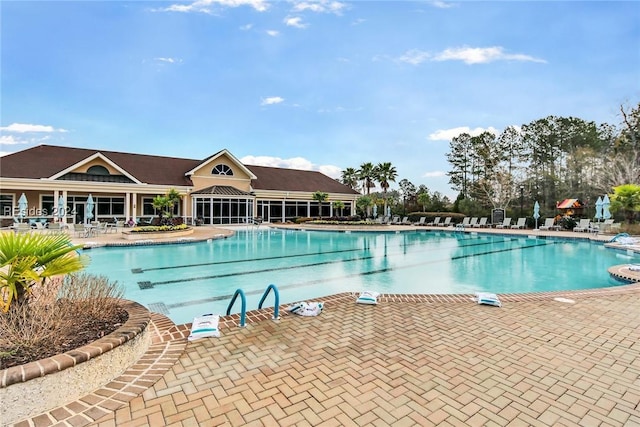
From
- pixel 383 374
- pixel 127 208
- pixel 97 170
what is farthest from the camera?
pixel 127 208

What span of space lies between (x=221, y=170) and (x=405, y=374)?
2900 centimetres

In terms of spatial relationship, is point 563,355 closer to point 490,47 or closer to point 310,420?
point 310,420

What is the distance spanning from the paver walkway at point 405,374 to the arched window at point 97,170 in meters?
25.8

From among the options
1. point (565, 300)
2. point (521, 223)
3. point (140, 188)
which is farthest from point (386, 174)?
point (565, 300)

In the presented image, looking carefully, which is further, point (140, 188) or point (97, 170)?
point (140, 188)

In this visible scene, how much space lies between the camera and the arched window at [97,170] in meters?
24.2

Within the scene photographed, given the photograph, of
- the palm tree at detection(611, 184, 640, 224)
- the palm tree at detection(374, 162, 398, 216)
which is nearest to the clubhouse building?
the palm tree at detection(374, 162, 398, 216)

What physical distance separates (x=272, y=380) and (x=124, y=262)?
10225 mm

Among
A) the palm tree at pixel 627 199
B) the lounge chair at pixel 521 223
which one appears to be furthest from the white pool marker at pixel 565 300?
the lounge chair at pixel 521 223

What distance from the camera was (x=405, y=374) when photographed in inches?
127

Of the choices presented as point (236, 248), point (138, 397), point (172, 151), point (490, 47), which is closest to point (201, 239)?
point (236, 248)

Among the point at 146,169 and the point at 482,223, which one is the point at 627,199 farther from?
the point at 146,169

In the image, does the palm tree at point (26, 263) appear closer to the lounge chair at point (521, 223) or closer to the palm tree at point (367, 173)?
the lounge chair at point (521, 223)

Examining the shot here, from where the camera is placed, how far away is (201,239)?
→ 54.3 ft
